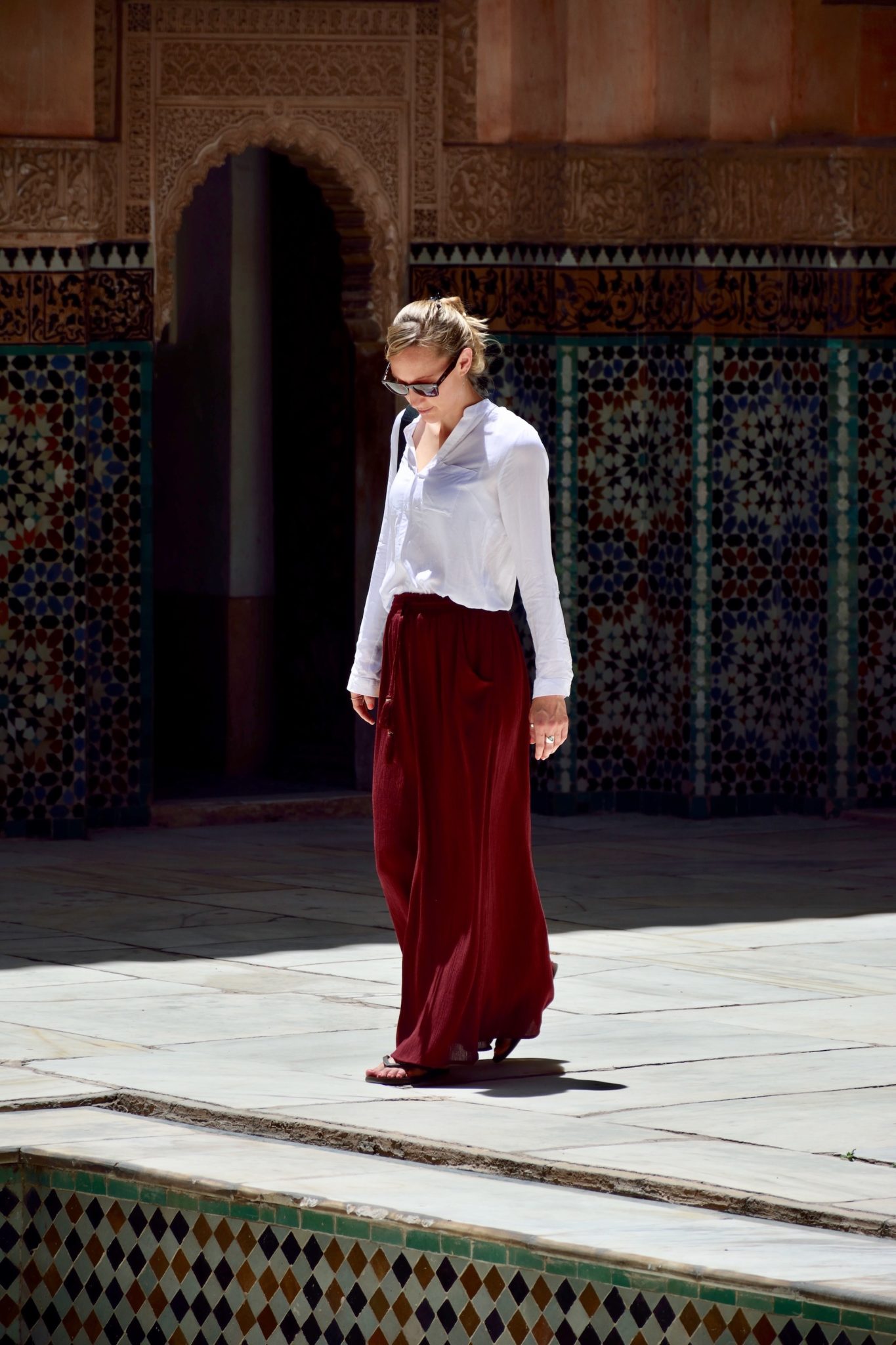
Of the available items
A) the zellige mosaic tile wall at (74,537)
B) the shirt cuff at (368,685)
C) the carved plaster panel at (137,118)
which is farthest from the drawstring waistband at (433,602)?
the carved plaster panel at (137,118)

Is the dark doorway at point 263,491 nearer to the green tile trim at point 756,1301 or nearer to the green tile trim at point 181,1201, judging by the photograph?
the green tile trim at point 181,1201

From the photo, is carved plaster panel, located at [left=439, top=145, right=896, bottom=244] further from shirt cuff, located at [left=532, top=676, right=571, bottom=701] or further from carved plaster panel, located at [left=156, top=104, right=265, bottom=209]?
shirt cuff, located at [left=532, top=676, right=571, bottom=701]

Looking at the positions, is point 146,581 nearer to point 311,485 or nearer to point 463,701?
point 311,485

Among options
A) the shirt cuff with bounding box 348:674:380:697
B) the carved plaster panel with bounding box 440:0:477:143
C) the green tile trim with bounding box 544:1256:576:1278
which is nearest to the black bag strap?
the shirt cuff with bounding box 348:674:380:697

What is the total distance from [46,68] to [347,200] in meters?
1.13

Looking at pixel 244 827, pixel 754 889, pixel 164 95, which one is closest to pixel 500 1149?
pixel 754 889

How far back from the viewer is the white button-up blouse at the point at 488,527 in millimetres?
4730

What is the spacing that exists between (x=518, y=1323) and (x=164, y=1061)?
146cm

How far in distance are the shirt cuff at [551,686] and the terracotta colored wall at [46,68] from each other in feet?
13.2

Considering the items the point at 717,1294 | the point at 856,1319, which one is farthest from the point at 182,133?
the point at 856,1319

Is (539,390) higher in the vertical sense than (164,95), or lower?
lower

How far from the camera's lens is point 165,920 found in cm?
657

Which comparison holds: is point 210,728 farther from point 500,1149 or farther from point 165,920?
point 500,1149

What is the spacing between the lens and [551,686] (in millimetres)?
4707
